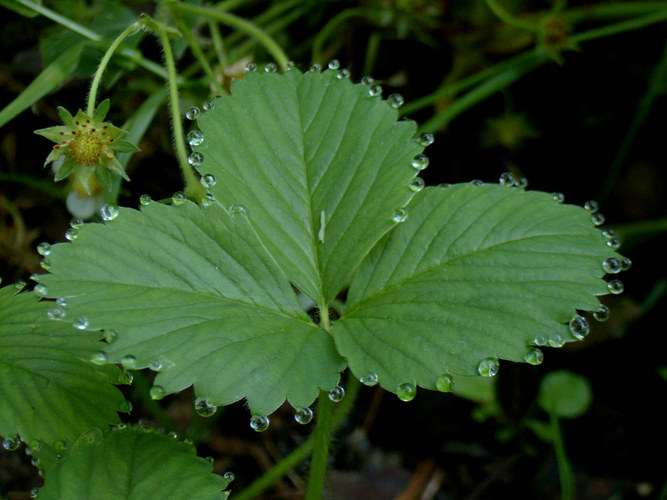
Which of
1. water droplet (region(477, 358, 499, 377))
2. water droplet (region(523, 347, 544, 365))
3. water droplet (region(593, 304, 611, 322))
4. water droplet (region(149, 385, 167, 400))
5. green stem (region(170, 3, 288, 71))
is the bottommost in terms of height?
water droplet (region(149, 385, 167, 400))

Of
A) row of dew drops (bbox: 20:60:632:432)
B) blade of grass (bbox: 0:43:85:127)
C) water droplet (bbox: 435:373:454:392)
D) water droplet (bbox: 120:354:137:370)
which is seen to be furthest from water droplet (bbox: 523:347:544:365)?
blade of grass (bbox: 0:43:85:127)

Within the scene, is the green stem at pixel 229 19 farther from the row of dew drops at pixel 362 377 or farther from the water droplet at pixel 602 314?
the water droplet at pixel 602 314

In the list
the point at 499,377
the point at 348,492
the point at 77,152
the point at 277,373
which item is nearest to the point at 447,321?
the point at 277,373

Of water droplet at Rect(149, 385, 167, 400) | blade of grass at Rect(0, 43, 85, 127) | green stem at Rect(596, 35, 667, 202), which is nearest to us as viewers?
water droplet at Rect(149, 385, 167, 400)

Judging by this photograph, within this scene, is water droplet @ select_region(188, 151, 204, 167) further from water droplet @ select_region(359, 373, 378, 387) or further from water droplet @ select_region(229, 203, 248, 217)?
water droplet @ select_region(359, 373, 378, 387)

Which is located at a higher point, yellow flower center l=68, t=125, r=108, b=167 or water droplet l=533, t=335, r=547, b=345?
yellow flower center l=68, t=125, r=108, b=167
